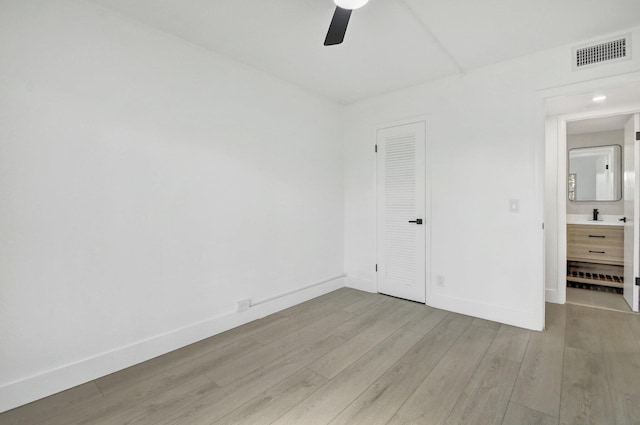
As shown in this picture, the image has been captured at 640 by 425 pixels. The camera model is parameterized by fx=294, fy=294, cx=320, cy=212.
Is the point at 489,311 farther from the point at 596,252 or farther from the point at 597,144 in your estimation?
the point at 597,144

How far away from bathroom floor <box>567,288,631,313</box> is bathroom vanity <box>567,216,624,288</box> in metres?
0.22

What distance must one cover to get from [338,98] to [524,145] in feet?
7.26

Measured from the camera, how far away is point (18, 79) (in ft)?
5.81

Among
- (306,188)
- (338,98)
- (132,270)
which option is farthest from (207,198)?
(338,98)

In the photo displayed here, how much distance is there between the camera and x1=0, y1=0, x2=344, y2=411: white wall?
179cm

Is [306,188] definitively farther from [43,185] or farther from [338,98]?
[43,185]

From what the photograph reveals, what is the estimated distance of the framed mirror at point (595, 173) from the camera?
4.29 m

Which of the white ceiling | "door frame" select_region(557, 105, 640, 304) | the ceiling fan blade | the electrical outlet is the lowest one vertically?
the electrical outlet

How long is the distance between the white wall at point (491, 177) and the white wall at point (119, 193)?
71.0 inches

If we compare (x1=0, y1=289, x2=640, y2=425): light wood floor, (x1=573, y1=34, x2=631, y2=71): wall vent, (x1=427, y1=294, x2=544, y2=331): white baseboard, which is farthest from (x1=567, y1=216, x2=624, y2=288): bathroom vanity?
(x1=573, y1=34, x2=631, y2=71): wall vent

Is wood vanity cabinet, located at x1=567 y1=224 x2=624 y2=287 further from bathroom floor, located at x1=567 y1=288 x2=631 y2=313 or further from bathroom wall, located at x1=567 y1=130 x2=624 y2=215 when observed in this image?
bathroom wall, located at x1=567 y1=130 x2=624 y2=215

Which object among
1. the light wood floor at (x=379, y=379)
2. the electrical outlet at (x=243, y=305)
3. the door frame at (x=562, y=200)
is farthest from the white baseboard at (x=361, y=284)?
the door frame at (x=562, y=200)

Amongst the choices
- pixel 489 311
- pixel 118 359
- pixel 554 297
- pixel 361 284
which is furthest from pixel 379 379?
pixel 554 297

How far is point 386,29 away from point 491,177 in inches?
69.3
